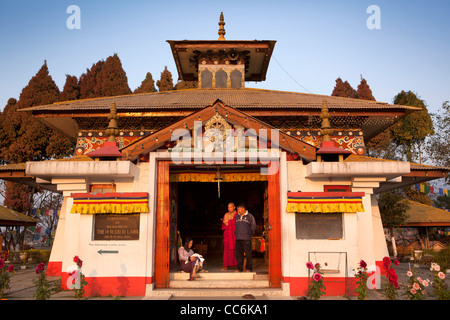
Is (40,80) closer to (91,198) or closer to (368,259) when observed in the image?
(91,198)

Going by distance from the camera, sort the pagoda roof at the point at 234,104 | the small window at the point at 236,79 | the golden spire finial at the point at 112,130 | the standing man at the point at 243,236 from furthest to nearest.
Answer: the small window at the point at 236,79
the pagoda roof at the point at 234,104
the standing man at the point at 243,236
the golden spire finial at the point at 112,130

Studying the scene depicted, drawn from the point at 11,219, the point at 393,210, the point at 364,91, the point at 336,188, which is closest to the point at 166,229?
the point at 336,188

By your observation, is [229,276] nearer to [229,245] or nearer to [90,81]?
[229,245]

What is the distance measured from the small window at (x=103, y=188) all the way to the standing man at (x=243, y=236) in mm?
4102

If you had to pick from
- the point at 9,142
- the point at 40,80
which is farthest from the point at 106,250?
the point at 40,80

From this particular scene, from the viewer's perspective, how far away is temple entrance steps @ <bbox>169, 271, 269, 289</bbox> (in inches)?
Answer: 420

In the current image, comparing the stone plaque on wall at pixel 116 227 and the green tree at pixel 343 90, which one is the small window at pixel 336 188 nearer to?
the stone plaque on wall at pixel 116 227

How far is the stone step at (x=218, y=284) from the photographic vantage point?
1063 centimetres

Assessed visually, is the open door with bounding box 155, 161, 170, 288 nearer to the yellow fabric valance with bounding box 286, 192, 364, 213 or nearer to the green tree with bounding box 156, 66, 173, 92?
the yellow fabric valance with bounding box 286, 192, 364, 213

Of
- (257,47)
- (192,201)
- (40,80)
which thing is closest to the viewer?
(192,201)

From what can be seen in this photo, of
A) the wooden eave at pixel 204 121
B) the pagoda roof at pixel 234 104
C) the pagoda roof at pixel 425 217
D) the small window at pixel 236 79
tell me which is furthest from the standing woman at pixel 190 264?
the pagoda roof at pixel 425 217

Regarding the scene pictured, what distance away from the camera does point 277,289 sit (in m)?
10.3

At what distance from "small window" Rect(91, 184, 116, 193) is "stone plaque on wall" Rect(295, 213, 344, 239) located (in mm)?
5693

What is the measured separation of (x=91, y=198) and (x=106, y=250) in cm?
157
